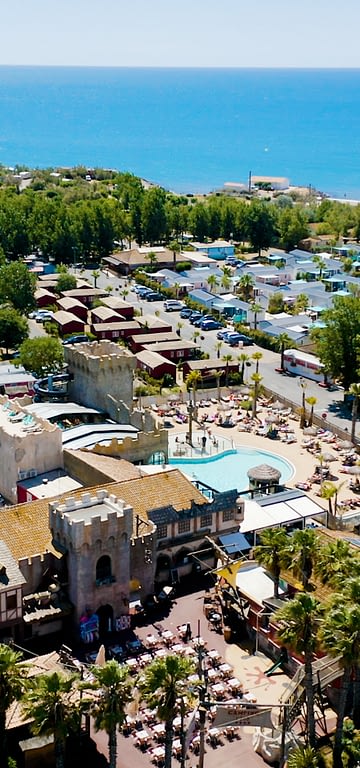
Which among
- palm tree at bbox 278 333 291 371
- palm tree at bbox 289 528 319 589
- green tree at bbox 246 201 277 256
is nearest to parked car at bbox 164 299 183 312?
palm tree at bbox 278 333 291 371

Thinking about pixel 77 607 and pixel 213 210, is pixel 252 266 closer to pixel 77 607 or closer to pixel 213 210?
pixel 213 210

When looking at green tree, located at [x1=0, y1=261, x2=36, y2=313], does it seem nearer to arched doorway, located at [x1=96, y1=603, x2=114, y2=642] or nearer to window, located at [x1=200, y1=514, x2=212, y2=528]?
window, located at [x1=200, y1=514, x2=212, y2=528]

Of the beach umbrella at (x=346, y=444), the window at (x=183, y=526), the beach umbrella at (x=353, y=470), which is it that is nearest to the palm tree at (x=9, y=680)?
the window at (x=183, y=526)

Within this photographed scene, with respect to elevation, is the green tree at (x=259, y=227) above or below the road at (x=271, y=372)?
above

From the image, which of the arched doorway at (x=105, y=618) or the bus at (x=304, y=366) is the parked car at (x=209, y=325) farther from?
the arched doorway at (x=105, y=618)

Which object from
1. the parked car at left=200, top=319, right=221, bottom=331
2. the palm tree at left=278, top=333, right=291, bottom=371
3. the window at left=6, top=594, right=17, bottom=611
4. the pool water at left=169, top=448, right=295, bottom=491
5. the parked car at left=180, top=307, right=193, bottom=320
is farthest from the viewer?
the parked car at left=180, top=307, right=193, bottom=320

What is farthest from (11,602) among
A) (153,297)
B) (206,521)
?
(153,297)
